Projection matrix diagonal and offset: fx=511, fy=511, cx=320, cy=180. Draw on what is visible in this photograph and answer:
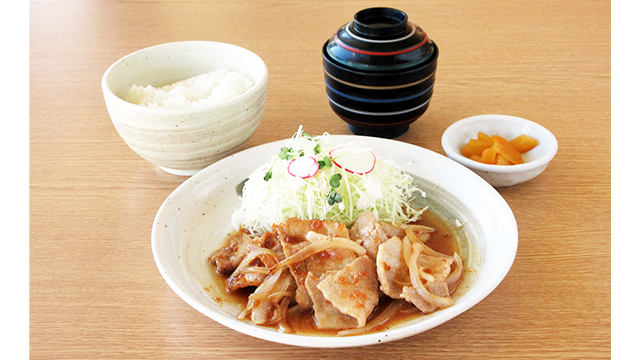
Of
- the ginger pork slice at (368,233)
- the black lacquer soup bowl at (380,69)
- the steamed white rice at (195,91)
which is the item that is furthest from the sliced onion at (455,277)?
the steamed white rice at (195,91)

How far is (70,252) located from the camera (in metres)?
2.06

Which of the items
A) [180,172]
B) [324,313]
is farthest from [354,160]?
[180,172]

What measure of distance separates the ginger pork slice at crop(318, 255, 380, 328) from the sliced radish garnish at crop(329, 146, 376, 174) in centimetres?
55

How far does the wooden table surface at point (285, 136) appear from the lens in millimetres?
1664

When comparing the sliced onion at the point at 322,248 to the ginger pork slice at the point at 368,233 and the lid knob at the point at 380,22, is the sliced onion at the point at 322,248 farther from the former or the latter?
the lid knob at the point at 380,22

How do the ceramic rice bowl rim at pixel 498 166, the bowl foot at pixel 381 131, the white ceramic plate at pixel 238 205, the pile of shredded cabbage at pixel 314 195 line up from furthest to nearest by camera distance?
the bowl foot at pixel 381 131 → the ceramic rice bowl rim at pixel 498 166 → the pile of shredded cabbage at pixel 314 195 → the white ceramic plate at pixel 238 205

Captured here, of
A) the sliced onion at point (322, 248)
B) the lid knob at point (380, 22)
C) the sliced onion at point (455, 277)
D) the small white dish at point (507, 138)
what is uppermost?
the lid knob at point (380, 22)

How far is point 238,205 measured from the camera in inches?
89.0

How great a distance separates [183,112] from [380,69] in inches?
35.6

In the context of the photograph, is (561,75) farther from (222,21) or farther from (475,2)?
(222,21)

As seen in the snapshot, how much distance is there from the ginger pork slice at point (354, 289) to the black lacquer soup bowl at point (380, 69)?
102 cm

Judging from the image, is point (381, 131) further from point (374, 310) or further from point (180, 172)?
point (374, 310)

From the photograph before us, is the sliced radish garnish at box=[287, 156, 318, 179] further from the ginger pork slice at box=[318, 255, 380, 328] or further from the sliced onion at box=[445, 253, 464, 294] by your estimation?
the sliced onion at box=[445, 253, 464, 294]

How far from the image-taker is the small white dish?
2.23 m
